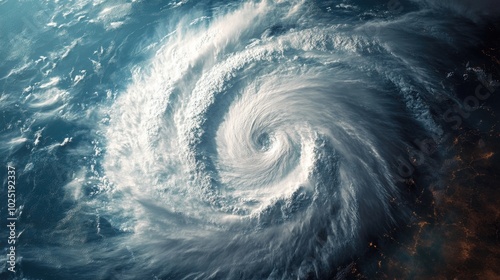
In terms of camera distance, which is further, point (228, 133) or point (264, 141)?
point (228, 133)

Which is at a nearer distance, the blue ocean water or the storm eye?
the blue ocean water

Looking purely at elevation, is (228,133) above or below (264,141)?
above

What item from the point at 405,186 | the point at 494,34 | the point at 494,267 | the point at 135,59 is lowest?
the point at 494,267

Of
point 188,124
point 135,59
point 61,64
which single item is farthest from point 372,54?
point 61,64

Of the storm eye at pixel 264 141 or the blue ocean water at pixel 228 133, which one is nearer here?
the blue ocean water at pixel 228 133

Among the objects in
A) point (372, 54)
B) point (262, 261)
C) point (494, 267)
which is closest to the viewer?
point (494, 267)

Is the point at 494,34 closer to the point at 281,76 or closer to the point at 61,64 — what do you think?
the point at 281,76

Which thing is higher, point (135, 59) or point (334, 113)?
point (135, 59)

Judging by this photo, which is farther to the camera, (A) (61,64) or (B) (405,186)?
(A) (61,64)
